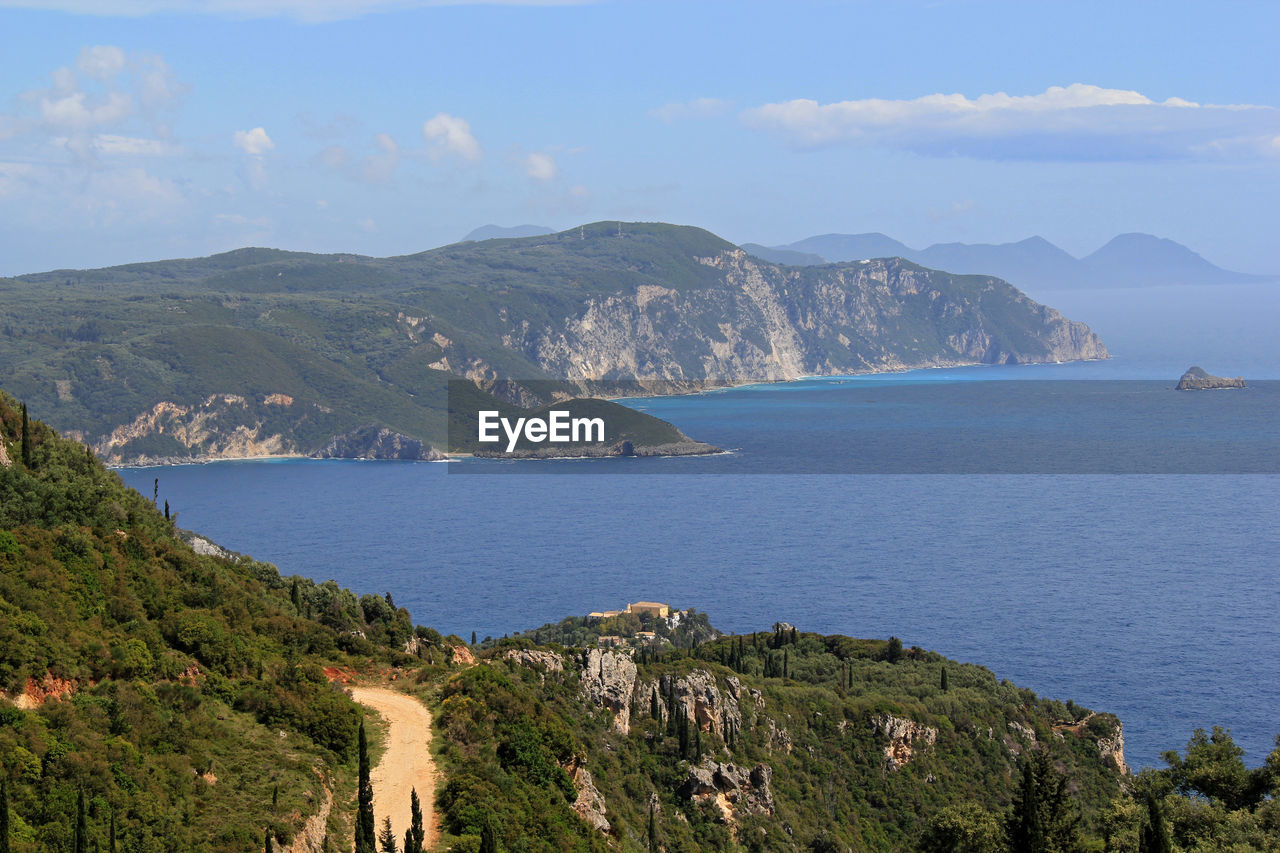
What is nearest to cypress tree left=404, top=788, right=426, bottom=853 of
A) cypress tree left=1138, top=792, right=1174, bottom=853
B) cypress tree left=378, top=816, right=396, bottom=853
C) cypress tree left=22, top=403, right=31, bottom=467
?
cypress tree left=378, top=816, right=396, bottom=853

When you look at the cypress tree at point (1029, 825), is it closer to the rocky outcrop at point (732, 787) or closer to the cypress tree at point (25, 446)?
the rocky outcrop at point (732, 787)

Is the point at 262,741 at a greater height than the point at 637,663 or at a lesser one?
greater

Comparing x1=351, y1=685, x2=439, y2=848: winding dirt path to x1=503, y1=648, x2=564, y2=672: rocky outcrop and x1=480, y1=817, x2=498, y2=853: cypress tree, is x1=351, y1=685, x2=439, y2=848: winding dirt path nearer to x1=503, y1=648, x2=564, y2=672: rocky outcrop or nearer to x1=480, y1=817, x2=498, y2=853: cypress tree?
x1=480, y1=817, x2=498, y2=853: cypress tree

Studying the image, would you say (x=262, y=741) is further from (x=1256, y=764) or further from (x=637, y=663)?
(x=1256, y=764)

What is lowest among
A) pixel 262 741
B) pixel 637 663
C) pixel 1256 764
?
pixel 1256 764

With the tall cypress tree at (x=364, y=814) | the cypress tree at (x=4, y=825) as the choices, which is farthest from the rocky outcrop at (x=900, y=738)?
the cypress tree at (x=4, y=825)

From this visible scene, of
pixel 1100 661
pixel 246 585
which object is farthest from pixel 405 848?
pixel 1100 661

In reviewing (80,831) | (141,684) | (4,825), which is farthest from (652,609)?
(4,825)
